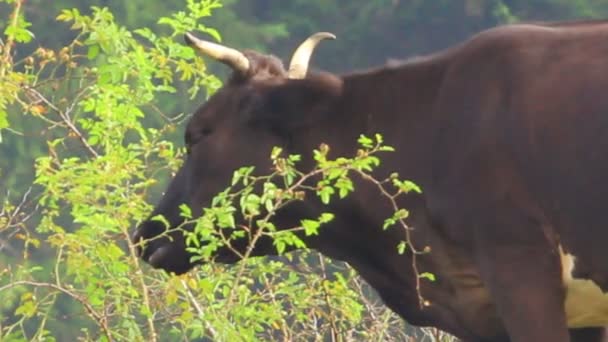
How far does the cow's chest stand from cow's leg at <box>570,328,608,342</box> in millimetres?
496

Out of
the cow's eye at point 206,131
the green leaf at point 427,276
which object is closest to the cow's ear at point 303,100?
the cow's eye at point 206,131

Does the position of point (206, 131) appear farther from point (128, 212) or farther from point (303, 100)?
point (128, 212)

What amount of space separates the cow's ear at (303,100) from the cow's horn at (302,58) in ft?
0.60

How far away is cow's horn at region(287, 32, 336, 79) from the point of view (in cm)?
891

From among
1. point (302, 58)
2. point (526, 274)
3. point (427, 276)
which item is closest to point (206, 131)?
point (302, 58)

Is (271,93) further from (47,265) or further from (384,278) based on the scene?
(47,265)

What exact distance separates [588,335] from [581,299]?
879 mm

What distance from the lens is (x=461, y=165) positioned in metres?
7.93

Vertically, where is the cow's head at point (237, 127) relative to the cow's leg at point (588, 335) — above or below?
above

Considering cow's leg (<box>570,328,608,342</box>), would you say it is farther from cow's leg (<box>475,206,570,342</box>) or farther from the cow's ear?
the cow's ear

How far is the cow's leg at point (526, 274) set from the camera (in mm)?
7707

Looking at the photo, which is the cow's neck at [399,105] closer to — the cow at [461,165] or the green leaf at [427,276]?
the cow at [461,165]

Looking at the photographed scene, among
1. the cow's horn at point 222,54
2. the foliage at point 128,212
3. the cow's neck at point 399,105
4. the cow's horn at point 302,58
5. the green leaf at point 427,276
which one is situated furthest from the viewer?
the cow's horn at point 302,58

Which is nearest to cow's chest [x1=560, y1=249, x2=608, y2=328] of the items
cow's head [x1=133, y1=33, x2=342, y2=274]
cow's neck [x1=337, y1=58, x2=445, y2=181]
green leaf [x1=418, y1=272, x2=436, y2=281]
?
green leaf [x1=418, y1=272, x2=436, y2=281]
